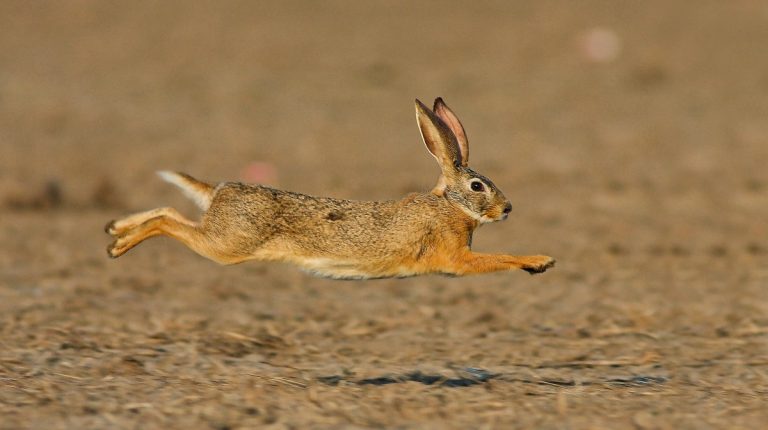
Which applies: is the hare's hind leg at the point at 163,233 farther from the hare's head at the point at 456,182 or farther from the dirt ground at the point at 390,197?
the hare's head at the point at 456,182

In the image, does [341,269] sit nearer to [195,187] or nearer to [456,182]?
[456,182]

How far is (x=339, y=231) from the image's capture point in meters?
6.52

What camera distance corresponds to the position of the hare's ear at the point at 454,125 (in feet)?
23.1

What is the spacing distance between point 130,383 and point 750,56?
16.5 metres

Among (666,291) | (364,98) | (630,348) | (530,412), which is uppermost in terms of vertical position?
(364,98)

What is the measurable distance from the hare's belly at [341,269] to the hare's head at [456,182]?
0.59m

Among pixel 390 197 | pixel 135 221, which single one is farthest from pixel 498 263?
pixel 390 197

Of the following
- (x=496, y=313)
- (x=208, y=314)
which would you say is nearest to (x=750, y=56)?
(x=496, y=313)

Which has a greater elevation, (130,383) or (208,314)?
(208,314)

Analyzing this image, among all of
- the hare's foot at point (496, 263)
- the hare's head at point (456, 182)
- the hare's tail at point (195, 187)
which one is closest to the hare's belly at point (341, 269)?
the hare's foot at point (496, 263)

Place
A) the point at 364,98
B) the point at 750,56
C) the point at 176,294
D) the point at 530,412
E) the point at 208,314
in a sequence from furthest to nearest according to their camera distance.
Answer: the point at 750,56, the point at 364,98, the point at 176,294, the point at 208,314, the point at 530,412

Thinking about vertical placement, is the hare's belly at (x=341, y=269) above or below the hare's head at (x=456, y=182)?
below

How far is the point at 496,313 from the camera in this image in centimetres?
956

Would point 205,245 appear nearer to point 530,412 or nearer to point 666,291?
point 530,412
